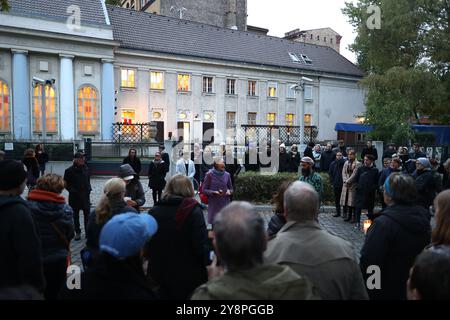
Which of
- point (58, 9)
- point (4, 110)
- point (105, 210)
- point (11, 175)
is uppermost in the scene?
point (58, 9)

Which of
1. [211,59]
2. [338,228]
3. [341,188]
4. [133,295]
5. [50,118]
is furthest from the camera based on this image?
[211,59]

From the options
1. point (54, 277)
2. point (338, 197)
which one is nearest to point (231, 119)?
point (338, 197)

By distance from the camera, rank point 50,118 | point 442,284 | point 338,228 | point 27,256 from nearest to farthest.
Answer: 1. point 442,284
2. point 27,256
3. point 338,228
4. point 50,118

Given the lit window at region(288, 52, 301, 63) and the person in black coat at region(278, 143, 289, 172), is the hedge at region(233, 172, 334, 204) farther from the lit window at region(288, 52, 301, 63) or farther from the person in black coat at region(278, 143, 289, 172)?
the lit window at region(288, 52, 301, 63)

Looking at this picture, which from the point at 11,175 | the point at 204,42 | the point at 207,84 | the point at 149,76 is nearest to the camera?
the point at 11,175

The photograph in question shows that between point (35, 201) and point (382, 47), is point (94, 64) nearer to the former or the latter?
point (382, 47)

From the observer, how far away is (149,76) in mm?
32625

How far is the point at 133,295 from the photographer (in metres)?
2.68

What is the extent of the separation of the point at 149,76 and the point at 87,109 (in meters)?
5.62

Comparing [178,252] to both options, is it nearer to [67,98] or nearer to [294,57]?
[67,98]

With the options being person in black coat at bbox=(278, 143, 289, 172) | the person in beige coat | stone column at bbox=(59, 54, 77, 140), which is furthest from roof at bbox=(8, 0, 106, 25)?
the person in beige coat

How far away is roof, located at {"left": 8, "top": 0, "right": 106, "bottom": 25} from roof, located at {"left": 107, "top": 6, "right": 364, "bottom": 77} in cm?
201
